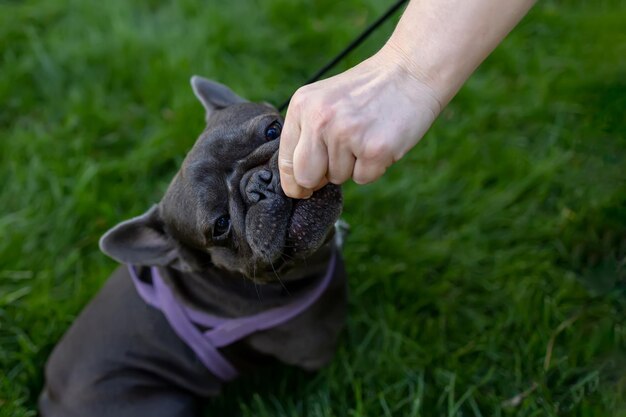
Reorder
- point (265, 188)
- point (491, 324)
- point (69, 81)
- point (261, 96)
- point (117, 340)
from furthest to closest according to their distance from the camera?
point (69, 81) → point (261, 96) → point (491, 324) → point (117, 340) → point (265, 188)

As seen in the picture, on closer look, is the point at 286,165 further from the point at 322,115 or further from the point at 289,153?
the point at 322,115

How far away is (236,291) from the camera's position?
10.2ft

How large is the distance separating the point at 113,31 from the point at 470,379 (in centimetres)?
354

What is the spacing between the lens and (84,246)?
4.10 meters

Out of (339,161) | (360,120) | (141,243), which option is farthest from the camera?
(141,243)

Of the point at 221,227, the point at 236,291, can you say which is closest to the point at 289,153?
the point at 221,227

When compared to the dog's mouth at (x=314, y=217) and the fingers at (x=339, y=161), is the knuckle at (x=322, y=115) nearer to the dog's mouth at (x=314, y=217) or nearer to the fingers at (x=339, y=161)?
the fingers at (x=339, y=161)

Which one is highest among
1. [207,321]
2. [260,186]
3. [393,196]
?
[260,186]

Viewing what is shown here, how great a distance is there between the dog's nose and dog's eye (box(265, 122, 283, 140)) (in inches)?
8.7

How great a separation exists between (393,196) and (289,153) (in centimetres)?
201

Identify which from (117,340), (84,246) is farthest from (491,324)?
(84,246)

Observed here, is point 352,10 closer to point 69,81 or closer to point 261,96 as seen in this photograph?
point 261,96

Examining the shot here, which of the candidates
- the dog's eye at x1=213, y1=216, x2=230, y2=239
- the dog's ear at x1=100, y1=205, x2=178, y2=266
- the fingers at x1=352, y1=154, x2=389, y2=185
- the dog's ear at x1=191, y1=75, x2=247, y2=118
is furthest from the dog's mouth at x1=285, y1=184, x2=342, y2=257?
the dog's ear at x1=191, y1=75, x2=247, y2=118

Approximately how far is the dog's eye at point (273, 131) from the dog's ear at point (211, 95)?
457mm
